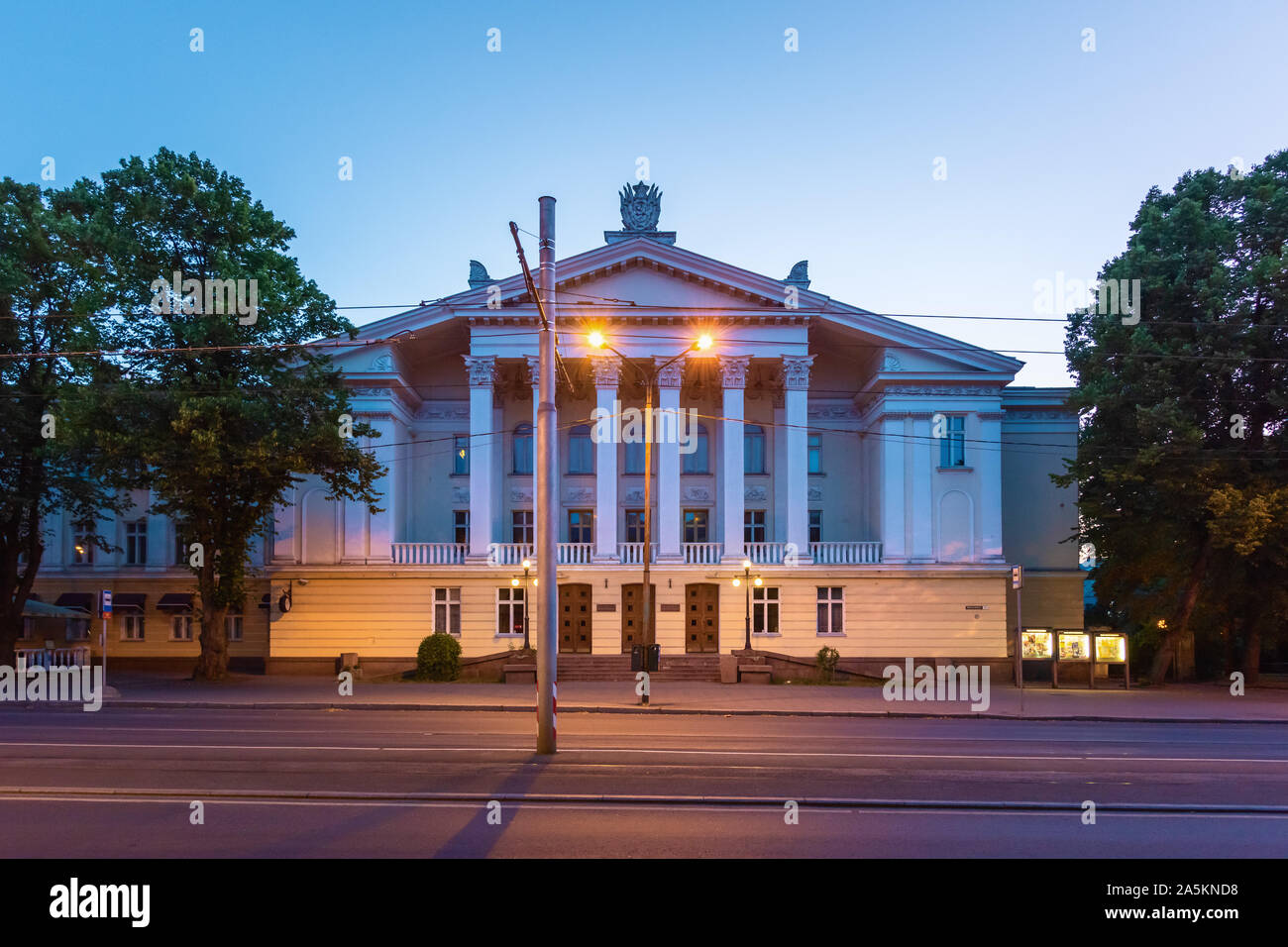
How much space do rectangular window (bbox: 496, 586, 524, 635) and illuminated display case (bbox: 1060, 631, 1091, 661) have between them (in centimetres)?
1928

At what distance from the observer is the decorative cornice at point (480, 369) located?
35094 millimetres

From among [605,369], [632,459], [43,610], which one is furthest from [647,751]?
[43,610]

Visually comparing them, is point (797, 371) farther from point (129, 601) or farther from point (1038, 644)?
point (129, 601)

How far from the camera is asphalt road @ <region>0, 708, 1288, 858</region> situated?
8.59 m

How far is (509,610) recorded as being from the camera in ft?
113

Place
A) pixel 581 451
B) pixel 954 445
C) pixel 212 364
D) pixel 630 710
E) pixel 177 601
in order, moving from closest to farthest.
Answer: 1. pixel 630 710
2. pixel 212 364
3. pixel 954 445
4. pixel 177 601
5. pixel 581 451

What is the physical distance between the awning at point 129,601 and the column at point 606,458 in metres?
19.4

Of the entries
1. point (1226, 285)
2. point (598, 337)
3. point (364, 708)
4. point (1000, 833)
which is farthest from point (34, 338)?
point (1226, 285)

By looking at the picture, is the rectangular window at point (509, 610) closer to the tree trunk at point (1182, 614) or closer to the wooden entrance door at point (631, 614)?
the wooden entrance door at point (631, 614)

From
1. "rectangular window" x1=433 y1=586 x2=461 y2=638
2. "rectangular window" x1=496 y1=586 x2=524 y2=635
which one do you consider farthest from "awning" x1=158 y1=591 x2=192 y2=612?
"rectangular window" x1=496 y1=586 x2=524 y2=635

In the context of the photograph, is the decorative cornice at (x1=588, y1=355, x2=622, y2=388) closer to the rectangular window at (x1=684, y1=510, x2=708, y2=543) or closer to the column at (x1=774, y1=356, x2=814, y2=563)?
the column at (x1=774, y1=356, x2=814, y2=563)

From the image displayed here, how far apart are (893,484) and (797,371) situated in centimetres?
586

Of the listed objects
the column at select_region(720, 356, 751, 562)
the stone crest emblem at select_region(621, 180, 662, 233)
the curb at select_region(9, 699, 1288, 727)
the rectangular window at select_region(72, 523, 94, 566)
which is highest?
the stone crest emblem at select_region(621, 180, 662, 233)

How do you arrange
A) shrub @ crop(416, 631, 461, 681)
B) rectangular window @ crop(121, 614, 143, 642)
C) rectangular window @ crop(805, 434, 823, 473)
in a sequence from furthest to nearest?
rectangular window @ crop(805, 434, 823, 473) → rectangular window @ crop(121, 614, 143, 642) → shrub @ crop(416, 631, 461, 681)
